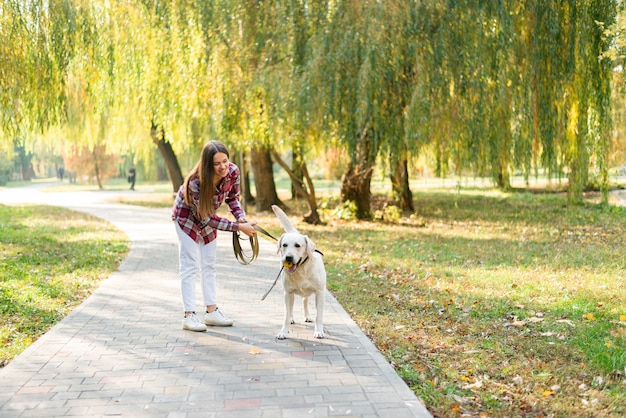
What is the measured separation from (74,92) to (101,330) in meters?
13.0

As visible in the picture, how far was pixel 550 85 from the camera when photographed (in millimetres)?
10680

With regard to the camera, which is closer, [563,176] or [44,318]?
[44,318]

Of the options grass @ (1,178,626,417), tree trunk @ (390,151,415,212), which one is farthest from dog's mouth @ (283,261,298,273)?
tree trunk @ (390,151,415,212)

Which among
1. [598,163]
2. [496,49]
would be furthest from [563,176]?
[496,49]

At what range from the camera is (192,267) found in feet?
20.9

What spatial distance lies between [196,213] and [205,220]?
11 cm

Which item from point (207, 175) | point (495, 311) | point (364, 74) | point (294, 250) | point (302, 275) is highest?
point (364, 74)

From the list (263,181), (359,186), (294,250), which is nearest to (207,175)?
(294,250)

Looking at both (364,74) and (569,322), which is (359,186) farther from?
(569,322)

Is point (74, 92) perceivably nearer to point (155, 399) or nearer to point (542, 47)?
point (542, 47)

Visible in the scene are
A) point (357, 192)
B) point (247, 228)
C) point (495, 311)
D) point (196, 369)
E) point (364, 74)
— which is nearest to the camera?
point (196, 369)

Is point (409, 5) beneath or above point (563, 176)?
above

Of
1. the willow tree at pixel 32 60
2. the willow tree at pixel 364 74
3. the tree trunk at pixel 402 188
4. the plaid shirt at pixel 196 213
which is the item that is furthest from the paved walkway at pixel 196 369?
the tree trunk at pixel 402 188

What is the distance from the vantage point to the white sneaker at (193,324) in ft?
20.8
